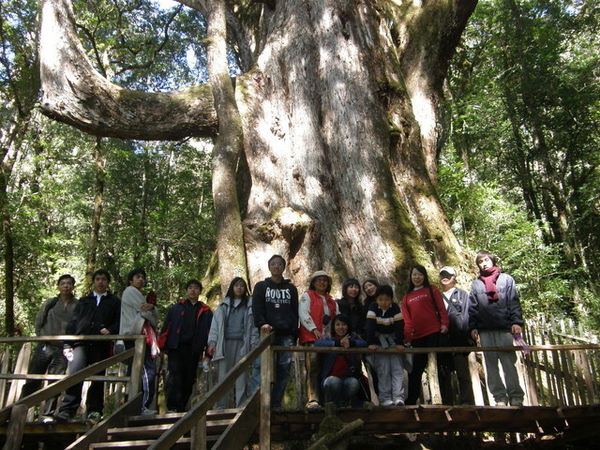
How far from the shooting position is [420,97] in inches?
432

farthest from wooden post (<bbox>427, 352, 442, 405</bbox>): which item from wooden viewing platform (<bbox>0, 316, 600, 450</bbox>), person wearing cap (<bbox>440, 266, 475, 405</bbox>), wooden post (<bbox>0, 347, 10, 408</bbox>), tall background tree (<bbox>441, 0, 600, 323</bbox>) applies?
tall background tree (<bbox>441, 0, 600, 323</bbox>)

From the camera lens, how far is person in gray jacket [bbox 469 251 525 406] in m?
5.25

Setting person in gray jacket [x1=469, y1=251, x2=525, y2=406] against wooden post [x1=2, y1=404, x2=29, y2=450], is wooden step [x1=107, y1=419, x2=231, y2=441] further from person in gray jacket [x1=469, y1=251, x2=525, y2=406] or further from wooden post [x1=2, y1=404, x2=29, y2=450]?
person in gray jacket [x1=469, y1=251, x2=525, y2=406]

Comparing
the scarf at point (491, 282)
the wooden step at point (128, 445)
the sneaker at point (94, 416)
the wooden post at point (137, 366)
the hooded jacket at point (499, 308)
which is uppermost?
the scarf at point (491, 282)

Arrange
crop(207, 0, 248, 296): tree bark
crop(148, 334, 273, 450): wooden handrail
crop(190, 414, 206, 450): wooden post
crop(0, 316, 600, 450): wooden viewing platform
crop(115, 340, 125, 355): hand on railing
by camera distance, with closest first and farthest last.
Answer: crop(148, 334, 273, 450): wooden handrail, crop(190, 414, 206, 450): wooden post, crop(0, 316, 600, 450): wooden viewing platform, crop(115, 340, 125, 355): hand on railing, crop(207, 0, 248, 296): tree bark

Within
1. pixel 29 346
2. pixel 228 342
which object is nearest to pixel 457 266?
pixel 228 342

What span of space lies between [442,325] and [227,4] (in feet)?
37.2

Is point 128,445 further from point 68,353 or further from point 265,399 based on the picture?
point 68,353

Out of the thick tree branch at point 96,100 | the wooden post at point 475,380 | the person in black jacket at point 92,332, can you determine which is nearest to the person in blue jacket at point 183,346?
the person in black jacket at point 92,332

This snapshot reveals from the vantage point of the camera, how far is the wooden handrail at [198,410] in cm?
270

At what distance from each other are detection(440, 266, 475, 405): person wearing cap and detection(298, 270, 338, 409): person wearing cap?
137 cm

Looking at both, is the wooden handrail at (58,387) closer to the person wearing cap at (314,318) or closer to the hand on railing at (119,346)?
the hand on railing at (119,346)

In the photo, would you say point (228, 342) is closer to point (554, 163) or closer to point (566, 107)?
point (566, 107)

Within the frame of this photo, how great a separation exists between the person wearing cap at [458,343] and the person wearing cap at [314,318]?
137 centimetres
